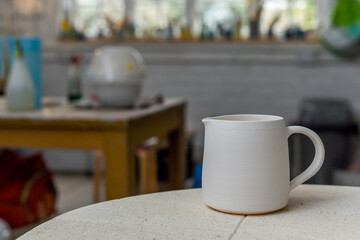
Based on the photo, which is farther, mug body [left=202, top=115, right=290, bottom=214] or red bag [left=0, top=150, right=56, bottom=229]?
red bag [left=0, top=150, right=56, bottom=229]

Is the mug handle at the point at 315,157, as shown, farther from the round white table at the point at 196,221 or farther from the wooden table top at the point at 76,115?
the wooden table top at the point at 76,115

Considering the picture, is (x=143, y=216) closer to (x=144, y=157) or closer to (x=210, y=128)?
(x=210, y=128)

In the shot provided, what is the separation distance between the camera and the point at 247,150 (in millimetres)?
739

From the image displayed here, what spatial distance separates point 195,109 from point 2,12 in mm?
1848

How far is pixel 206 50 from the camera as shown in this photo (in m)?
4.57

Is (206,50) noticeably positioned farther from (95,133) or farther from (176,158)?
(95,133)

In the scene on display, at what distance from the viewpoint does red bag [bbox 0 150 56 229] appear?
237cm

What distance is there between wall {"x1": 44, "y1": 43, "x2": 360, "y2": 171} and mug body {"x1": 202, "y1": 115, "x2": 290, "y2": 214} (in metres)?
3.63

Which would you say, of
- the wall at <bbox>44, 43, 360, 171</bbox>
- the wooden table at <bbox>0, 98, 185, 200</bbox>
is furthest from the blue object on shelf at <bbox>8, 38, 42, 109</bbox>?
the wall at <bbox>44, 43, 360, 171</bbox>

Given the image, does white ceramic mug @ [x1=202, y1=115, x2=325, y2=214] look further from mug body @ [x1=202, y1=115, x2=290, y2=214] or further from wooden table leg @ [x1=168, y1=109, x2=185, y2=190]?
wooden table leg @ [x1=168, y1=109, x2=185, y2=190]

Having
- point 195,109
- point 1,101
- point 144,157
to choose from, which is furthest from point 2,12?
point 1,101

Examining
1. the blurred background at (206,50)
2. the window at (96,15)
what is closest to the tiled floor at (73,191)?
the blurred background at (206,50)

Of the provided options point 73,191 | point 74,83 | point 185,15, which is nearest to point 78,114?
point 74,83

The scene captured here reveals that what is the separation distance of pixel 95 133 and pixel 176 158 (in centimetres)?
98
